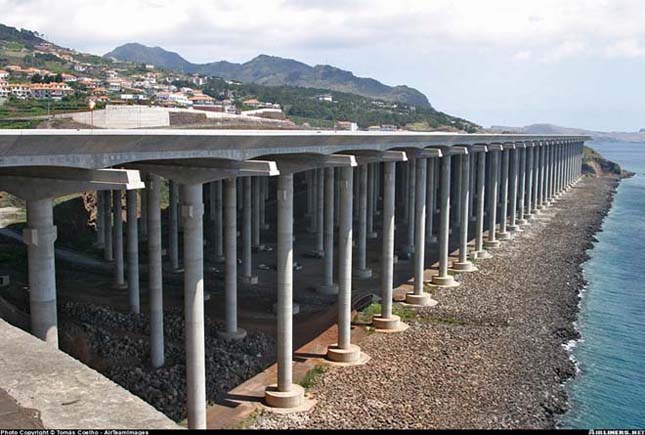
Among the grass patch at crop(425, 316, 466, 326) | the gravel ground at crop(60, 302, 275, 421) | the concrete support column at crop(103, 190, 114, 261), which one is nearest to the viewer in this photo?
the gravel ground at crop(60, 302, 275, 421)

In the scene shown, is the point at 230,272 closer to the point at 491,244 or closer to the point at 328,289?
the point at 328,289

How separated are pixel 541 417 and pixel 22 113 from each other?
2503 cm

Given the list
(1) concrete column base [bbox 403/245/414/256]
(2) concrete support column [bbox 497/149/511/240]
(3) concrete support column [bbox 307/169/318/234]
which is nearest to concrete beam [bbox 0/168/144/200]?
(1) concrete column base [bbox 403/245/414/256]

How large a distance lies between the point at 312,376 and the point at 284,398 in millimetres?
3760

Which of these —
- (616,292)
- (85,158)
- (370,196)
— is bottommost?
(616,292)

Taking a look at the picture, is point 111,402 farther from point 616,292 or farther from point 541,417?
point 616,292

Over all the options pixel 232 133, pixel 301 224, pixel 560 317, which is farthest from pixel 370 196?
pixel 232 133

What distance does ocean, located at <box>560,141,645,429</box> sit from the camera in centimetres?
3350

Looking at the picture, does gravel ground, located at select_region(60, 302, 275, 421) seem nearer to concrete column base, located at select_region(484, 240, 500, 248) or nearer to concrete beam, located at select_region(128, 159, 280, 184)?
concrete beam, located at select_region(128, 159, 280, 184)

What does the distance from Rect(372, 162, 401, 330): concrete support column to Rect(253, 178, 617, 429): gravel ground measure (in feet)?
4.15

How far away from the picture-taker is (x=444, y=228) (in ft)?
169

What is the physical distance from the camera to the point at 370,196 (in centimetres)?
7962

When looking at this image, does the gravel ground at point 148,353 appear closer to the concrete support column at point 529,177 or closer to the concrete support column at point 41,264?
the concrete support column at point 41,264

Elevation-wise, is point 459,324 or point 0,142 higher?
point 0,142
